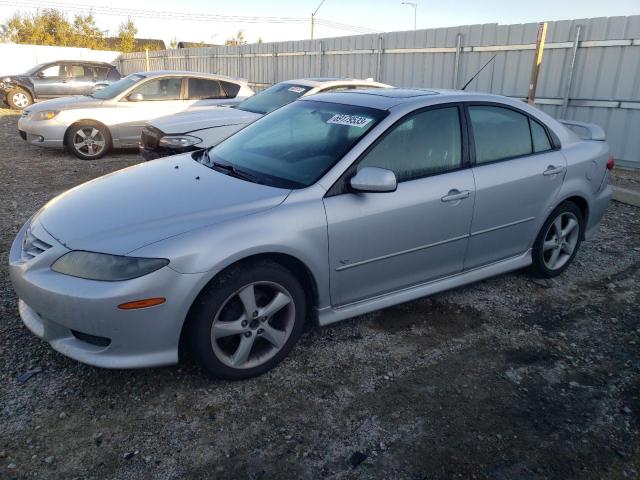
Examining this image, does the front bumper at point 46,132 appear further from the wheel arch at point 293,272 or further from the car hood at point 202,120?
the wheel arch at point 293,272

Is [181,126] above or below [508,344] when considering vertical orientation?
above

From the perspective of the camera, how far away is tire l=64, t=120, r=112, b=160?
29.3 feet

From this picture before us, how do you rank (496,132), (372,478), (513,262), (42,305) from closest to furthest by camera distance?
(372,478) → (42,305) → (496,132) → (513,262)

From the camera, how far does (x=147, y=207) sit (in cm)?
294

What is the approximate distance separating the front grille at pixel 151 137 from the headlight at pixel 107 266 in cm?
381

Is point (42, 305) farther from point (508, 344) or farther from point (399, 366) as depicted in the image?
point (508, 344)

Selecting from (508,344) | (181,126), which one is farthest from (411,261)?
(181,126)

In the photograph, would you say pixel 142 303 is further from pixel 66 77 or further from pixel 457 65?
Result: pixel 66 77

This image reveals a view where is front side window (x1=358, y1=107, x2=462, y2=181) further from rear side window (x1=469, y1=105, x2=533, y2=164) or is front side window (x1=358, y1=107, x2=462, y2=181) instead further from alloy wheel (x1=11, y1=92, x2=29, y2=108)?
alloy wheel (x1=11, y1=92, x2=29, y2=108)

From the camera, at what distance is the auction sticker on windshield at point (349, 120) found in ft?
11.1

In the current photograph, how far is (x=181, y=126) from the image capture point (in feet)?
21.6

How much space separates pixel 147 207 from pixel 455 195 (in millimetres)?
1969

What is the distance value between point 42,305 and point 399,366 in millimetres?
2040

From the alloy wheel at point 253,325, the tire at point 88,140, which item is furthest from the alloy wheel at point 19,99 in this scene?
the alloy wheel at point 253,325
